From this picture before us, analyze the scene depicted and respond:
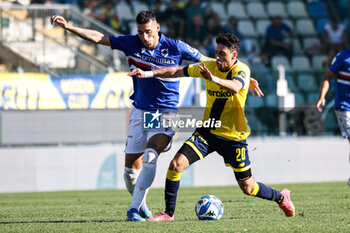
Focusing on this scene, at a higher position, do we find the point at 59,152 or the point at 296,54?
the point at 296,54

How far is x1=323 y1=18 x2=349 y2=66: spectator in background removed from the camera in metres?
21.6

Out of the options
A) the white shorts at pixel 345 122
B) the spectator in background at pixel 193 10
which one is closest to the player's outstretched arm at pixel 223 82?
the white shorts at pixel 345 122

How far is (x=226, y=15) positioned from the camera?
2302cm

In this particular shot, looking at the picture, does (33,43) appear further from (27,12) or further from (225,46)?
(225,46)

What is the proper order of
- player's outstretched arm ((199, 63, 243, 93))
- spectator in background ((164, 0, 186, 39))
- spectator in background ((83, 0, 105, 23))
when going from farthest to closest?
spectator in background ((83, 0, 105, 23))
spectator in background ((164, 0, 186, 39))
player's outstretched arm ((199, 63, 243, 93))

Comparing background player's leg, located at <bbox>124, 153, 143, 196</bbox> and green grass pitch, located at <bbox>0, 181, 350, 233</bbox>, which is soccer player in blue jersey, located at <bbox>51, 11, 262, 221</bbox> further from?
green grass pitch, located at <bbox>0, 181, 350, 233</bbox>

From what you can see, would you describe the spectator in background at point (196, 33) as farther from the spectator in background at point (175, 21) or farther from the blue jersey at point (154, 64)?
the blue jersey at point (154, 64)

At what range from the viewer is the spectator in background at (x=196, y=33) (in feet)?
65.0

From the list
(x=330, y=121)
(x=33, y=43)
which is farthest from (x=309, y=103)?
(x=33, y=43)

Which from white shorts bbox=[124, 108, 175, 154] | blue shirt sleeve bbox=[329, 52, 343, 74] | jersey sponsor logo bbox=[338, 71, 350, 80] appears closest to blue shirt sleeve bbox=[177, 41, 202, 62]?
white shorts bbox=[124, 108, 175, 154]

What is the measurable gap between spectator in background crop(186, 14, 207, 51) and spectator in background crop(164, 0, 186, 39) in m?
0.21

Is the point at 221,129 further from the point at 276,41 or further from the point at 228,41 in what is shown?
the point at 276,41

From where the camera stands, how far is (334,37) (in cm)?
2173

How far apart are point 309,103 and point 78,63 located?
5957mm
